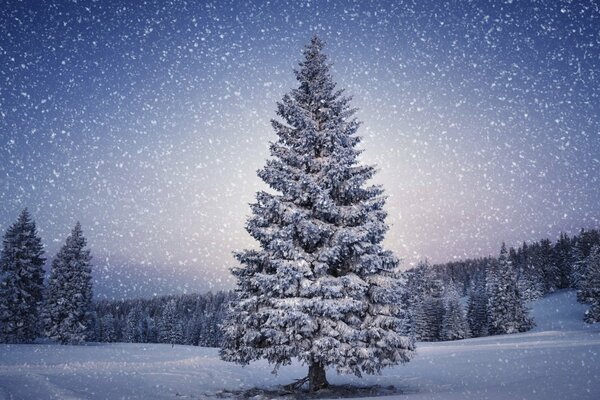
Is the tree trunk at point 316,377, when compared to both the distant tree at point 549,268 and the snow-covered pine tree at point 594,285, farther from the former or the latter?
the distant tree at point 549,268

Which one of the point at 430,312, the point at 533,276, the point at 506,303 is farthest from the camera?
the point at 533,276

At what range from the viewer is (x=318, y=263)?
1316 cm

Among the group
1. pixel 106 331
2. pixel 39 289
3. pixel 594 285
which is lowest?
pixel 106 331

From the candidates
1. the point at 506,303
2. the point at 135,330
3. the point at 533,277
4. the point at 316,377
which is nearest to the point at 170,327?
the point at 135,330

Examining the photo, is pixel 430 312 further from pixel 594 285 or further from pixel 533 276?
pixel 533 276

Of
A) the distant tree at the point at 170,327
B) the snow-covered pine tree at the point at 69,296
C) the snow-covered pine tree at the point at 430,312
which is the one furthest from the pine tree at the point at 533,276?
the snow-covered pine tree at the point at 69,296

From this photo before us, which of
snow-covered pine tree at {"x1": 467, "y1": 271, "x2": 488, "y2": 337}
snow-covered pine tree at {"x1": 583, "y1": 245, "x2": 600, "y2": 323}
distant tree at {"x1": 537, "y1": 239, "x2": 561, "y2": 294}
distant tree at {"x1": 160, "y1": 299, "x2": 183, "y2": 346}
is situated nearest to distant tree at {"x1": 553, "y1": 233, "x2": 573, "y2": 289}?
distant tree at {"x1": 537, "y1": 239, "x2": 561, "y2": 294}

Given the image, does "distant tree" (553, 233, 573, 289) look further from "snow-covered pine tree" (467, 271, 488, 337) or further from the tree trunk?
the tree trunk

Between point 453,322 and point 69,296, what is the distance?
190 feet

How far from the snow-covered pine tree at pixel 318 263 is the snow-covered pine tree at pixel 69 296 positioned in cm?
3670

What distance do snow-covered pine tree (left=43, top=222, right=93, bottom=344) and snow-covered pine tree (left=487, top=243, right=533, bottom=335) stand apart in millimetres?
57960

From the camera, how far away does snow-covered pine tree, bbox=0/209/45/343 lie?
38.8m

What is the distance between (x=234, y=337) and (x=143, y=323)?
357ft

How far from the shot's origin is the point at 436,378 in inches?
715
